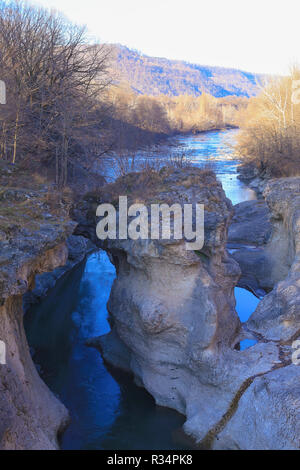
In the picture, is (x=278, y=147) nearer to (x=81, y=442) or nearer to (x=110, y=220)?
(x=110, y=220)

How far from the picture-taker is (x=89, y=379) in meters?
13.9

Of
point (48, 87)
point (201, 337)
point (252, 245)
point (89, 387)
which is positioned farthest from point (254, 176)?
point (201, 337)

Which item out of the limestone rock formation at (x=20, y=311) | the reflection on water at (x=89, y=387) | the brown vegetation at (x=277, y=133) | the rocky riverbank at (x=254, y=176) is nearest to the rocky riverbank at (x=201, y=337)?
the reflection on water at (x=89, y=387)

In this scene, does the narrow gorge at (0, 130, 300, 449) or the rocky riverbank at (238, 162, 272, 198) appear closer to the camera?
the narrow gorge at (0, 130, 300, 449)

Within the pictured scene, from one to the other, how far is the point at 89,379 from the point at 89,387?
45cm

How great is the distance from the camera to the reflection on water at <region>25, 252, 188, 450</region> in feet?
36.5

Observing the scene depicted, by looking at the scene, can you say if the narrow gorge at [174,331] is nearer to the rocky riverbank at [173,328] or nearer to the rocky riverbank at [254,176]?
the rocky riverbank at [173,328]

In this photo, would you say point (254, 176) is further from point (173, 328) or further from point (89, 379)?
point (173, 328)

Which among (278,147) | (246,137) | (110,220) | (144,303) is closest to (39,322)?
(110,220)

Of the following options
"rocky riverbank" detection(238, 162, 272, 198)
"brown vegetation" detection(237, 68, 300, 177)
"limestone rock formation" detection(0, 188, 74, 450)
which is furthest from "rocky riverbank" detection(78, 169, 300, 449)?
"rocky riverbank" detection(238, 162, 272, 198)

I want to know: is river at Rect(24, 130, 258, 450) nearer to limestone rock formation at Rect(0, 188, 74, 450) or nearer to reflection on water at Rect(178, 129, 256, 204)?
limestone rock formation at Rect(0, 188, 74, 450)

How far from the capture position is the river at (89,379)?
36.6ft

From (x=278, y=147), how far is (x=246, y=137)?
420 inches

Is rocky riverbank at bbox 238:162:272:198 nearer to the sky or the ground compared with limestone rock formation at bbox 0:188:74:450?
nearer to the sky
